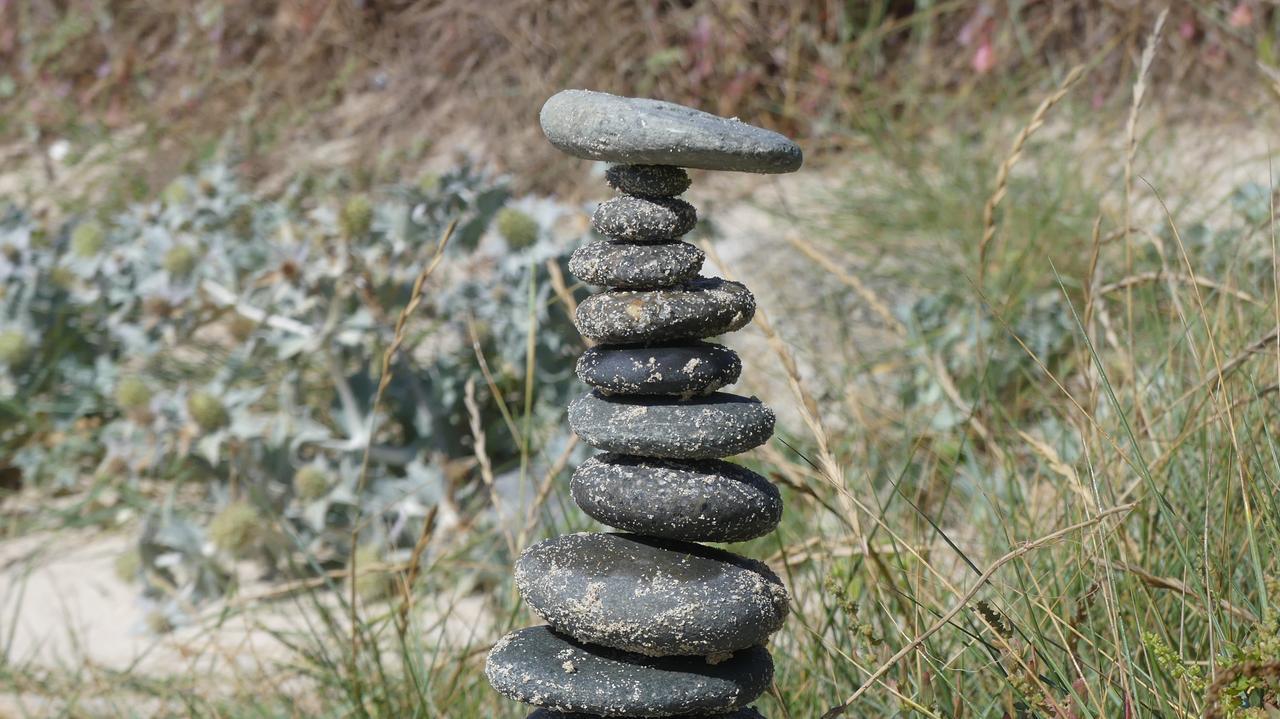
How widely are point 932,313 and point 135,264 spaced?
2.21 metres

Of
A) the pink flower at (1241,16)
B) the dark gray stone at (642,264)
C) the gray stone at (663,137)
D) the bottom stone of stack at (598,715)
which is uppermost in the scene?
the pink flower at (1241,16)

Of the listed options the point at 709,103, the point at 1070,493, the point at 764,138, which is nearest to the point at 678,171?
the point at 764,138

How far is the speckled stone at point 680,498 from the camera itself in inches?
53.1

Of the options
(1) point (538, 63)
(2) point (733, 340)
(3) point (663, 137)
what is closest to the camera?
(3) point (663, 137)

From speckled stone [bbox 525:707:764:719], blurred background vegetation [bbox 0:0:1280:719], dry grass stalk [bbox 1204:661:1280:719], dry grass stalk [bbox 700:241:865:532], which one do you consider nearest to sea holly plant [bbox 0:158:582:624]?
blurred background vegetation [bbox 0:0:1280:719]

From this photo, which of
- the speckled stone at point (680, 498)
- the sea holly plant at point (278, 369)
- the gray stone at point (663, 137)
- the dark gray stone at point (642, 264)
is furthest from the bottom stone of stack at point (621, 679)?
the sea holly plant at point (278, 369)

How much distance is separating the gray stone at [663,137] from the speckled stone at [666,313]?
0.44 ft

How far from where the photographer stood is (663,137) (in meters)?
1.29

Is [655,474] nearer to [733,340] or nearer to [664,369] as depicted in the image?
[664,369]

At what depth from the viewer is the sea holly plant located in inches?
122

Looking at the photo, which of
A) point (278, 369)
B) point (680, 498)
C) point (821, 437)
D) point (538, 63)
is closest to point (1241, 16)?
point (538, 63)

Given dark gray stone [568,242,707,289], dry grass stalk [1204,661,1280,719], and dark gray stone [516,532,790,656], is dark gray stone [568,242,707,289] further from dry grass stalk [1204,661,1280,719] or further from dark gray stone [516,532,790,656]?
dry grass stalk [1204,661,1280,719]

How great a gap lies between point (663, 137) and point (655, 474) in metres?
0.35

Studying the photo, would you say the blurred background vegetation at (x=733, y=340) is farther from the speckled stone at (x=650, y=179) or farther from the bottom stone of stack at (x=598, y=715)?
the speckled stone at (x=650, y=179)
